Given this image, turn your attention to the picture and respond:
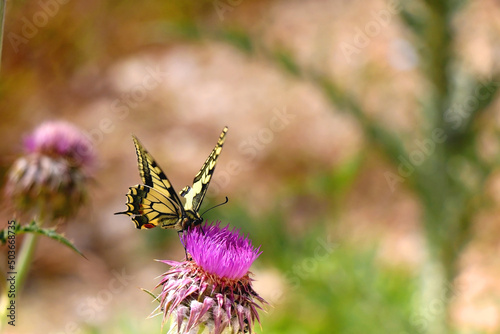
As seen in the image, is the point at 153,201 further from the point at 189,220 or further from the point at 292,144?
the point at 292,144

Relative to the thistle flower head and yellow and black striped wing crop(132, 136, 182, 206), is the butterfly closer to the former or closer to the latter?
yellow and black striped wing crop(132, 136, 182, 206)

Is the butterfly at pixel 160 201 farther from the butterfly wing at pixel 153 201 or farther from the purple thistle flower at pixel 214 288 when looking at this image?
the purple thistle flower at pixel 214 288

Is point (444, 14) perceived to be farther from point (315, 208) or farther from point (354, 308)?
point (315, 208)

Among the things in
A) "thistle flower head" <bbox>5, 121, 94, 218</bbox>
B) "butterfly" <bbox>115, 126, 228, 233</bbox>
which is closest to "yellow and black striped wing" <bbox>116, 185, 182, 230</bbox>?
"butterfly" <bbox>115, 126, 228, 233</bbox>

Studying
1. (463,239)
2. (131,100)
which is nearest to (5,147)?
(131,100)

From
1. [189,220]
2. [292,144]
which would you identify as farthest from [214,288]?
[292,144]

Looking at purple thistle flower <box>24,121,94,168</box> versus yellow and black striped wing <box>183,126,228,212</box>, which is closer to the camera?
yellow and black striped wing <box>183,126,228,212</box>
